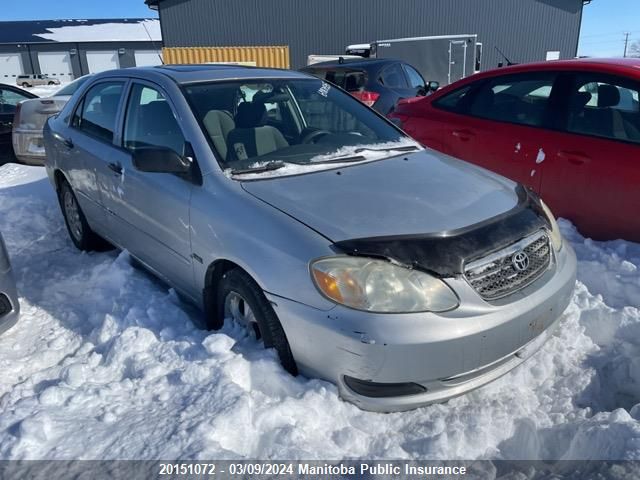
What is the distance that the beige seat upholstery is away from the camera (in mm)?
2910

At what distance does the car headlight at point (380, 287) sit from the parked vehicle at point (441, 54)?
57.6 feet

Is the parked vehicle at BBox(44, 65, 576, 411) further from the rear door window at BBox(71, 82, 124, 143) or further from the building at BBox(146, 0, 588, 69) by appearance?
the building at BBox(146, 0, 588, 69)

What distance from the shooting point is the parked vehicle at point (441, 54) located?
18516 mm

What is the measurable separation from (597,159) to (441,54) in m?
16.3

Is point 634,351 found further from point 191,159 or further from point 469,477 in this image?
point 191,159

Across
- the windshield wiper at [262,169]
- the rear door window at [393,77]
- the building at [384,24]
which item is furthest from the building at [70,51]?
the windshield wiper at [262,169]

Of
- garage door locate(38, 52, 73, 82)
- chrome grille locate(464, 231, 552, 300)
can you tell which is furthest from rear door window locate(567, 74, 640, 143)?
garage door locate(38, 52, 73, 82)

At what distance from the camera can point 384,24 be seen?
27.9 meters

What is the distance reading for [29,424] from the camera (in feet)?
7.00

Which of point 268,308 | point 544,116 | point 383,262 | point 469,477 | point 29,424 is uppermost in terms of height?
point 544,116

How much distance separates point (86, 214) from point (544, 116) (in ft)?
12.5

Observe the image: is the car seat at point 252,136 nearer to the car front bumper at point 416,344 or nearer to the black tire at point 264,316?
the black tire at point 264,316

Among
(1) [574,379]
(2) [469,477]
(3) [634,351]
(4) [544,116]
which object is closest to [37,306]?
(2) [469,477]

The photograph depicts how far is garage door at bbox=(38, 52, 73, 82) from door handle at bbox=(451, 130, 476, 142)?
42587 millimetres
